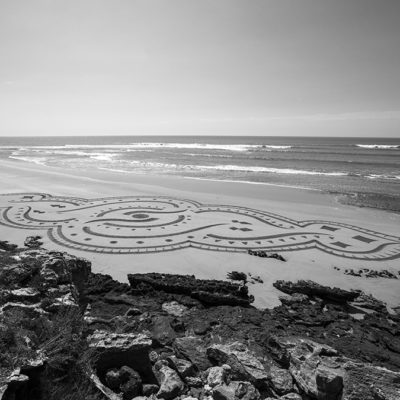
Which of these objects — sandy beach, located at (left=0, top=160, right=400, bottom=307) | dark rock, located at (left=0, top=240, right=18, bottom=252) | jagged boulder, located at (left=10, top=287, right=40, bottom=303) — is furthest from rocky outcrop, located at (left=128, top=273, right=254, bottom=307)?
dark rock, located at (left=0, top=240, right=18, bottom=252)

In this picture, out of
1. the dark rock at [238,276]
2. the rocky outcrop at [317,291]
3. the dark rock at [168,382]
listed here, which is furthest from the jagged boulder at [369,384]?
the dark rock at [238,276]

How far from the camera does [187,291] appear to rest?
291 inches

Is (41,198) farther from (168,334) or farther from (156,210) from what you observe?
(168,334)

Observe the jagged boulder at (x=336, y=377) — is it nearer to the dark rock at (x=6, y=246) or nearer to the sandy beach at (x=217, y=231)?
the sandy beach at (x=217, y=231)

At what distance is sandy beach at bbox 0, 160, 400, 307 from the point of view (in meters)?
9.34

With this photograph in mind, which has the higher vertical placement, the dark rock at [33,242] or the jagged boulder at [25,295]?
the jagged boulder at [25,295]

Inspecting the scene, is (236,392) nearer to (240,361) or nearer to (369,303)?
(240,361)

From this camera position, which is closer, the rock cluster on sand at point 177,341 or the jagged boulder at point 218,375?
the rock cluster on sand at point 177,341

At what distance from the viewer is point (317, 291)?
787 centimetres

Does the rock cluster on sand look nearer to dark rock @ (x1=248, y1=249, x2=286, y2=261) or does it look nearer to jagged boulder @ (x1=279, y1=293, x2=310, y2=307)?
jagged boulder @ (x1=279, y1=293, x2=310, y2=307)

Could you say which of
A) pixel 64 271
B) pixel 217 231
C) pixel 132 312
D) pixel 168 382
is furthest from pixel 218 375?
pixel 217 231

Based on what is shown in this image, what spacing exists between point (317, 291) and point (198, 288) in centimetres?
298

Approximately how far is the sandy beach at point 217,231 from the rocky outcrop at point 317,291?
1.34 feet

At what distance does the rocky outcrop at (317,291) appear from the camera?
766 centimetres
